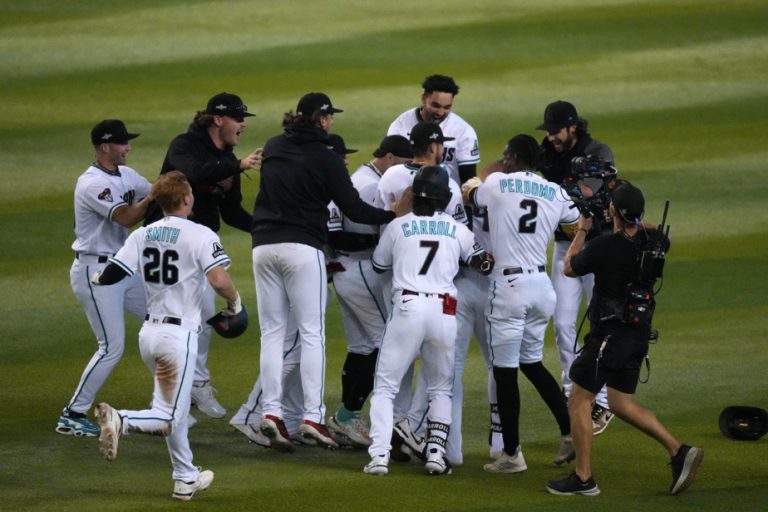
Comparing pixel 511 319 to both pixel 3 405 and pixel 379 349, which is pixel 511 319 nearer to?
pixel 379 349

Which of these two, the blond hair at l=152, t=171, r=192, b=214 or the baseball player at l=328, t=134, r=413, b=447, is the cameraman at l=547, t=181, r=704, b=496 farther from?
the blond hair at l=152, t=171, r=192, b=214

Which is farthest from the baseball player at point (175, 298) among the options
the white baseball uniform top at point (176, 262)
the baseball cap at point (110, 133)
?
the baseball cap at point (110, 133)

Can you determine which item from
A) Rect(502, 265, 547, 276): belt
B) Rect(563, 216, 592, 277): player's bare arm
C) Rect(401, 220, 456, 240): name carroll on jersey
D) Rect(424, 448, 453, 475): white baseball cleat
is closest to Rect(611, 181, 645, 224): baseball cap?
Rect(563, 216, 592, 277): player's bare arm

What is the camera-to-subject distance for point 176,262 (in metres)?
7.39

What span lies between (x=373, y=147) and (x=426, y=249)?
7514 millimetres

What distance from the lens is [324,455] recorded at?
8367 mm

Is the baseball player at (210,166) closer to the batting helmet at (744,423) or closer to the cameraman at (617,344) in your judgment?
the cameraman at (617,344)

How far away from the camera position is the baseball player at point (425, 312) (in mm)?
7863

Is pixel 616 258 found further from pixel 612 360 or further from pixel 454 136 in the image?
pixel 454 136

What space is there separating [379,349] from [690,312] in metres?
4.38

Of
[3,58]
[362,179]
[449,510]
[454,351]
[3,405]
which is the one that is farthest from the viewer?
[3,58]

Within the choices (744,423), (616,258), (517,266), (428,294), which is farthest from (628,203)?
(744,423)

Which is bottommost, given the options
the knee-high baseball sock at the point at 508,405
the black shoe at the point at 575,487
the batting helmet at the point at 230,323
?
the black shoe at the point at 575,487

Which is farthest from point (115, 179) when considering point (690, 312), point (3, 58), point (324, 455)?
point (3, 58)
